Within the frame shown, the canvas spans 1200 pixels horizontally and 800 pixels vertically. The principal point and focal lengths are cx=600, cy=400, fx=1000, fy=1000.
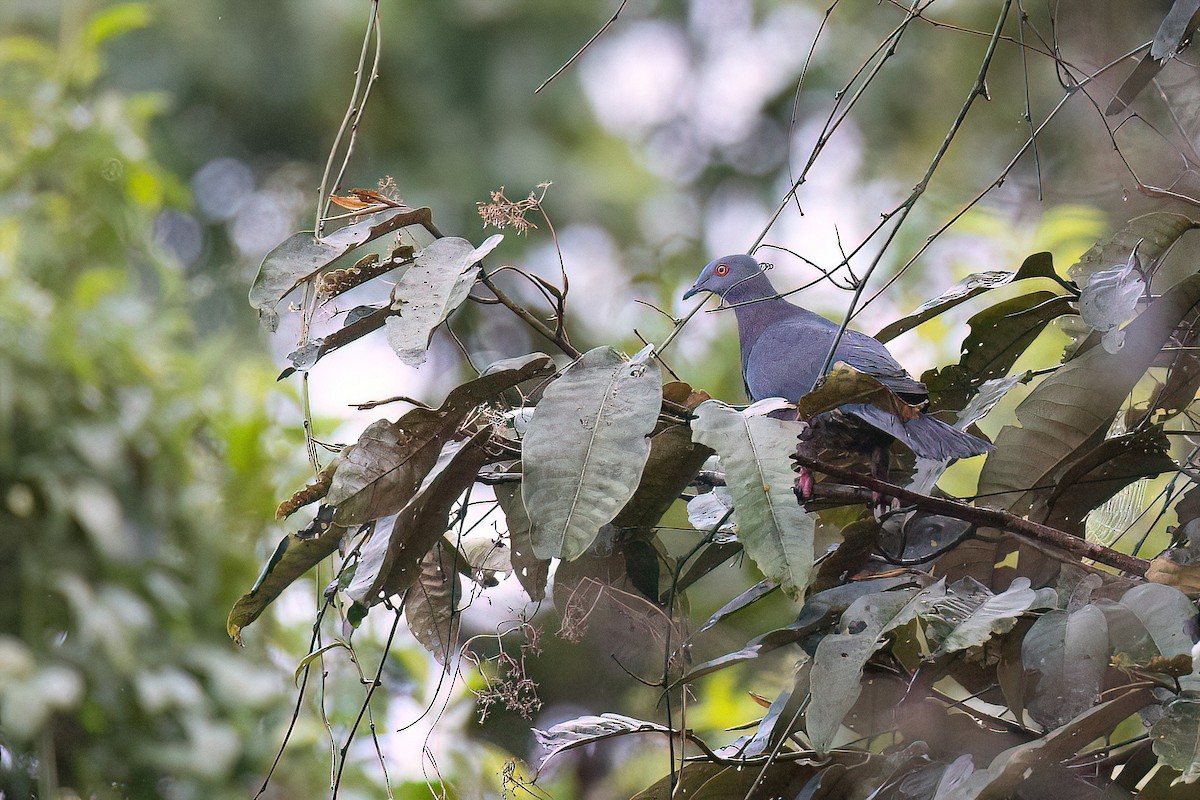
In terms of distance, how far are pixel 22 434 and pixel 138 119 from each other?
3.15 ft

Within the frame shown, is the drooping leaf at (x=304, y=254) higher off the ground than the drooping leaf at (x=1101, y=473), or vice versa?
the drooping leaf at (x=304, y=254)

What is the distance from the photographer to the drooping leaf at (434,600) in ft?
3.33

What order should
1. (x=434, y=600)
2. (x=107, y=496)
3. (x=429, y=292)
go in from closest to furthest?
(x=429, y=292)
(x=434, y=600)
(x=107, y=496)

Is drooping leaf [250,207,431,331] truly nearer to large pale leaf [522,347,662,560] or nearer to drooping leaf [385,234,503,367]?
drooping leaf [385,234,503,367]

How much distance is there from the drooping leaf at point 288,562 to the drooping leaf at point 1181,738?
657 millimetres

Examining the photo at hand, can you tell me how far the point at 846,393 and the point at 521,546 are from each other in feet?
1.14

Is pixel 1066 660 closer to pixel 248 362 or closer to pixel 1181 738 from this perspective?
pixel 1181 738

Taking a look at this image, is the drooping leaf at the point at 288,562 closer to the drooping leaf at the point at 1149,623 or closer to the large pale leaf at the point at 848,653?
the large pale leaf at the point at 848,653

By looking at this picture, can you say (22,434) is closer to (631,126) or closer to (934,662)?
(934,662)

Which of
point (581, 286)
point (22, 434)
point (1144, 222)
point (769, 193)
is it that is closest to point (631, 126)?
point (769, 193)

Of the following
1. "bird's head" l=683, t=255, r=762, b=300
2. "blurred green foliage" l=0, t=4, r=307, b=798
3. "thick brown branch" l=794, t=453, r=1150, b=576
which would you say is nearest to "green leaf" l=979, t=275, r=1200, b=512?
"thick brown branch" l=794, t=453, r=1150, b=576

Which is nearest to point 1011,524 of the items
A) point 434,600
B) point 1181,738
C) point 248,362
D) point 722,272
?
point 1181,738

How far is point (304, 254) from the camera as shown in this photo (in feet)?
2.78

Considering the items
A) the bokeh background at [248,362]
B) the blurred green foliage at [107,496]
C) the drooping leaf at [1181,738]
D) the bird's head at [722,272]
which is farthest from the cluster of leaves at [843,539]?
the blurred green foliage at [107,496]
